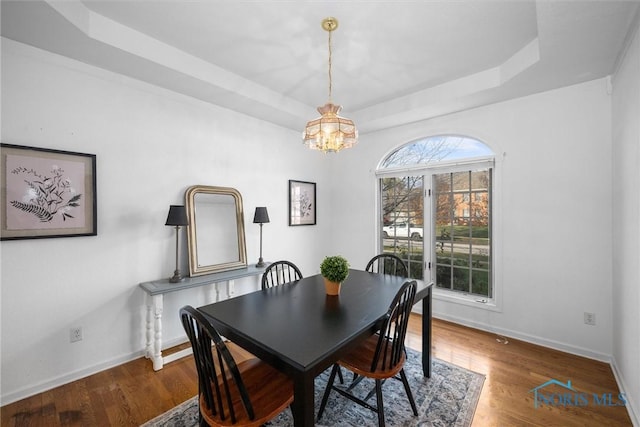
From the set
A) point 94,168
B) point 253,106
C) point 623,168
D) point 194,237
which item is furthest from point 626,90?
point 94,168

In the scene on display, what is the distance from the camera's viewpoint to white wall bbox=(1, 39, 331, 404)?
2.09 meters

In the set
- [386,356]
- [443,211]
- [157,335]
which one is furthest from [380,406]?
[443,211]

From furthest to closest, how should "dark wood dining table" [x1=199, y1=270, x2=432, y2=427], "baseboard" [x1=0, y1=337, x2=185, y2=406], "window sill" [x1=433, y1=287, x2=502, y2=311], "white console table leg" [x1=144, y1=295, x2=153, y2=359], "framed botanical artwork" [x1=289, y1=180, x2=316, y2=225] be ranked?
"framed botanical artwork" [x1=289, y1=180, x2=316, y2=225] → "window sill" [x1=433, y1=287, x2=502, y2=311] → "white console table leg" [x1=144, y1=295, x2=153, y2=359] → "baseboard" [x1=0, y1=337, x2=185, y2=406] → "dark wood dining table" [x1=199, y1=270, x2=432, y2=427]

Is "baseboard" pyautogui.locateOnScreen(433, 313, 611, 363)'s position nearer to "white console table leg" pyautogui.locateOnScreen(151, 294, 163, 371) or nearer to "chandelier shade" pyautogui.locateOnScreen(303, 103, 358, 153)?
"chandelier shade" pyautogui.locateOnScreen(303, 103, 358, 153)

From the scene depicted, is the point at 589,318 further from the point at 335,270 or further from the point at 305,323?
the point at 305,323

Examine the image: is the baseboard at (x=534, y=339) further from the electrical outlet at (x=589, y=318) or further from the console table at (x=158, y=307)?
the console table at (x=158, y=307)

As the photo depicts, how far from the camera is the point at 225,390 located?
1265 millimetres

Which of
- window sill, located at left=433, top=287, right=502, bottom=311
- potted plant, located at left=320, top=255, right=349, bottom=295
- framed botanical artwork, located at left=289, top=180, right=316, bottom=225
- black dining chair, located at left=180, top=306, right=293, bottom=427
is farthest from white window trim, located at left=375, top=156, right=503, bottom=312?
black dining chair, located at left=180, top=306, right=293, bottom=427

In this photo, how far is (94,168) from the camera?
239cm

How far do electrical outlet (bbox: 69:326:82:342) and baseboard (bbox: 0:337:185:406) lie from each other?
0.27 meters

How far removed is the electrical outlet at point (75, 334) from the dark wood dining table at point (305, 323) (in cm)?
140

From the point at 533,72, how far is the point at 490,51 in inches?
16.9

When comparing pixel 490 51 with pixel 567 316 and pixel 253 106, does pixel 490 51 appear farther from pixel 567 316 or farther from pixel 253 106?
pixel 567 316

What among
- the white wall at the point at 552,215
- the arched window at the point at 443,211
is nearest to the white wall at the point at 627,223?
the white wall at the point at 552,215
